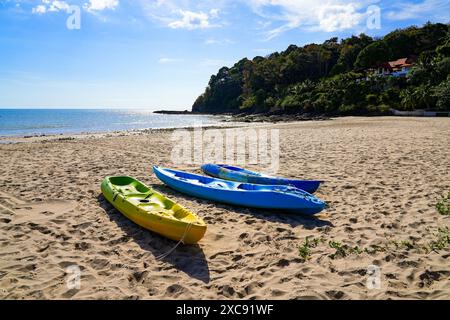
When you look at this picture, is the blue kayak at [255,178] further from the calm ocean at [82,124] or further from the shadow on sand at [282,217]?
the calm ocean at [82,124]

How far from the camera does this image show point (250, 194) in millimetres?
5988

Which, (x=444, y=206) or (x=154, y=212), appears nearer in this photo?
(x=154, y=212)

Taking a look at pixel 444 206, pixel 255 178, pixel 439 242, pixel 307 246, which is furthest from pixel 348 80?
pixel 307 246

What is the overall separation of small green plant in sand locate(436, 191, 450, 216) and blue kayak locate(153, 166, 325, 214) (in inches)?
85.7

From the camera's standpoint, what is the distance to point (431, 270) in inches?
145

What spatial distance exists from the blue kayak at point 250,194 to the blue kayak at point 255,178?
0.69m

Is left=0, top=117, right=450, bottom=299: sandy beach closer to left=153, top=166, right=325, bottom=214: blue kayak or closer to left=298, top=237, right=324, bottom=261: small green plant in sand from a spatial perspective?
left=298, top=237, right=324, bottom=261: small green plant in sand

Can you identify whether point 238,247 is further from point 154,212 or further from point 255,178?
point 255,178

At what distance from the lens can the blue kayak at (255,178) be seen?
22.1ft

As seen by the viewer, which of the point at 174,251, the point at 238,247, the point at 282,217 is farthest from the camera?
the point at 282,217

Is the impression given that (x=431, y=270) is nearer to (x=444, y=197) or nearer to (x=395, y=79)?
(x=444, y=197)

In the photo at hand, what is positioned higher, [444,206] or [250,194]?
[250,194]

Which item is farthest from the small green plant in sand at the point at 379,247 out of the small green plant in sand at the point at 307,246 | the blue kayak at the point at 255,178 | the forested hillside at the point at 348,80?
the forested hillside at the point at 348,80

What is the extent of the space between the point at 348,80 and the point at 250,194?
49985 millimetres
